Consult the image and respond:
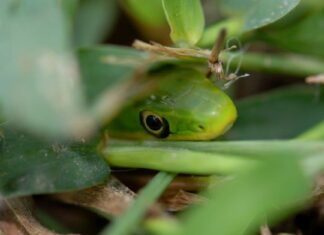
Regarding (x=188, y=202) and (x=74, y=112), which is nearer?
(x=74, y=112)

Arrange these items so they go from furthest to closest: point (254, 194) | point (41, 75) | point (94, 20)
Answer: point (94, 20) < point (41, 75) < point (254, 194)

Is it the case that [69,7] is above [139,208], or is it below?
above

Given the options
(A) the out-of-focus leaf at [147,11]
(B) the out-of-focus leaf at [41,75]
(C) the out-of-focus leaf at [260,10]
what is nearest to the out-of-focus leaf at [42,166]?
(B) the out-of-focus leaf at [41,75]

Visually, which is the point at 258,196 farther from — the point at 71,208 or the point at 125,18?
the point at 125,18

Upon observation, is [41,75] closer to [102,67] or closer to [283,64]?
[102,67]

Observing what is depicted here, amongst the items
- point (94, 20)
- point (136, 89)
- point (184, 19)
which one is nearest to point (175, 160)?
point (136, 89)

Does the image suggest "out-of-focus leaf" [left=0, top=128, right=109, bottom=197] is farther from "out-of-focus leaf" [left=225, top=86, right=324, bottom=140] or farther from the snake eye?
"out-of-focus leaf" [left=225, top=86, right=324, bottom=140]

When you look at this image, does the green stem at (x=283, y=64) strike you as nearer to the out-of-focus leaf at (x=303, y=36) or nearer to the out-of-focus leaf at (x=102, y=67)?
the out-of-focus leaf at (x=303, y=36)

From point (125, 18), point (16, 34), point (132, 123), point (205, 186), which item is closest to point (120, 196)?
point (205, 186)
